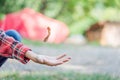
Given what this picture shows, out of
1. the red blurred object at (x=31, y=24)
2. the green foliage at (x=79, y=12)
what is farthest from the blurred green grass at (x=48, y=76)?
the green foliage at (x=79, y=12)

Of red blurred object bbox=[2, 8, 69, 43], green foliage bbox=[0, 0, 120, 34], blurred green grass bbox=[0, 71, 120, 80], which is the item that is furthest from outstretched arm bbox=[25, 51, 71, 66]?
green foliage bbox=[0, 0, 120, 34]

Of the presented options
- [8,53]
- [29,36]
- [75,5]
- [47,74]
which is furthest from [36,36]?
[8,53]

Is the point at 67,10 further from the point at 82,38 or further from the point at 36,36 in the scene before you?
the point at 36,36

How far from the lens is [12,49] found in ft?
11.0

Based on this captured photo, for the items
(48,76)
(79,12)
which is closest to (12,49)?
(48,76)

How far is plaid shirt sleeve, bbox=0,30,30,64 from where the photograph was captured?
332 cm

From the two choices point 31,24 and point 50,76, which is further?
point 31,24

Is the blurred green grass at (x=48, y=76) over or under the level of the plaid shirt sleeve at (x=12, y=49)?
over

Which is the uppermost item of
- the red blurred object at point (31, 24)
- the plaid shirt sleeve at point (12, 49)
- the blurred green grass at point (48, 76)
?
the red blurred object at point (31, 24)

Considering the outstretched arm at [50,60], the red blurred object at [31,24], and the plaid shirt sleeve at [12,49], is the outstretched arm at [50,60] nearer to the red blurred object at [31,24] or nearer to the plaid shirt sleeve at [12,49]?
the plaid shirt sleeve at [12,49]

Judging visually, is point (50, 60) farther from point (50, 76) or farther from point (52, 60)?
point (50, 76)

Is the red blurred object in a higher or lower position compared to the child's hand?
higher

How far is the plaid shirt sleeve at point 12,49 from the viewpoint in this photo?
10.9ft

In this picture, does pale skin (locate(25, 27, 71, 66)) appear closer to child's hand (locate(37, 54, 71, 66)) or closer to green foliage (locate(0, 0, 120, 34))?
child's hand (locate(37, 54, 71, 66))
